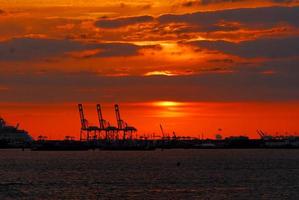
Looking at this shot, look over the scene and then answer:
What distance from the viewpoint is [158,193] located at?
8562 centimetres

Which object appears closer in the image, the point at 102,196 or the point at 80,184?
the point at 102,196

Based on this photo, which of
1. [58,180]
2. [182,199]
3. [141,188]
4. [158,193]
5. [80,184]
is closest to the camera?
[182,199]

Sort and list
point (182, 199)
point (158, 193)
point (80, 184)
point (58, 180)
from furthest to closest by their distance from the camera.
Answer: point (58, 180), point (80, 184), point (158, 193), point (182, 199)

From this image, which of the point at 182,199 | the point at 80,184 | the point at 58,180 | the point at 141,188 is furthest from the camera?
the point at 58,180

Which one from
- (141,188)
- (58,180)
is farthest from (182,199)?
(58,180)

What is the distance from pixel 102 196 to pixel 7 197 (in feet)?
34.5

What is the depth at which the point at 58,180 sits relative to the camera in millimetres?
109375

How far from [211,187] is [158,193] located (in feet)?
37.0

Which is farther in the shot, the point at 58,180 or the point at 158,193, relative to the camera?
the point at 58,180

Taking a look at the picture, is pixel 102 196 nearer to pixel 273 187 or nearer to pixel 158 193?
pixel 158 193

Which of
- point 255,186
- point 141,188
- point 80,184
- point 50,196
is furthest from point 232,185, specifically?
point 50,196

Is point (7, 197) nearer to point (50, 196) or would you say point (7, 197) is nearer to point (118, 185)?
point (50, 196)

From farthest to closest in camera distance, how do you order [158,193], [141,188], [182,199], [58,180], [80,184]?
[58,180]
[80,184]
[141,188]
[158,193]
[182,199]

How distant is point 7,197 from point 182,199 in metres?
19.4
